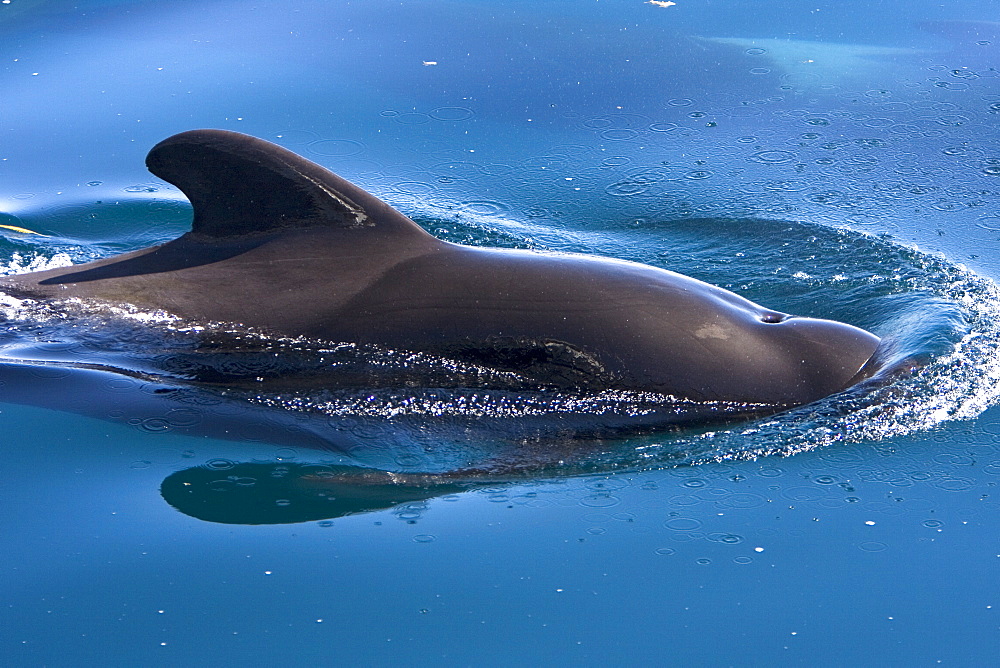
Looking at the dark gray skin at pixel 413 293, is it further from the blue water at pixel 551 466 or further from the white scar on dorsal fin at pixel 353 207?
the blue water at pixel 551 466

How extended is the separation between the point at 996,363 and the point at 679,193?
3.59 metres

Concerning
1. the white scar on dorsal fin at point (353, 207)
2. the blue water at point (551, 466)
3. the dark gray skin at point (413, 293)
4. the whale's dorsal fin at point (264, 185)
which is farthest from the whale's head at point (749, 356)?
the white scar on dorsal fin at point (353, 207)

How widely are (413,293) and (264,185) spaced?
1.04m

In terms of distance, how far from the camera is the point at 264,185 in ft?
19.0

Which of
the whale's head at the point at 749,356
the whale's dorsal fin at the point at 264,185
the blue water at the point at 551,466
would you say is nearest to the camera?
the blue water at the point at 551,466

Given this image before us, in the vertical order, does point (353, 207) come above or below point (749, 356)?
above

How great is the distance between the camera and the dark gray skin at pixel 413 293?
5367 mm

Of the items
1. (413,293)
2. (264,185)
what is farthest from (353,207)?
(413,293)

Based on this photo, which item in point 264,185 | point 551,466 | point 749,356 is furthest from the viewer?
point 264,185

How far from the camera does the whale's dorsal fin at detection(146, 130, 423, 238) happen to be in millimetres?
5754

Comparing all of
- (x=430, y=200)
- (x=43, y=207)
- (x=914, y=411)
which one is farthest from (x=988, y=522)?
(x=43, y=207)

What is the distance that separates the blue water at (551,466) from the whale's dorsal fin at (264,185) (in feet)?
2.56

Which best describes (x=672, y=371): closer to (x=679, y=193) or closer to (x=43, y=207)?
(x=679, y=193)

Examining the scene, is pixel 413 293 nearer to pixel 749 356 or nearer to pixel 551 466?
pixel 551 466
